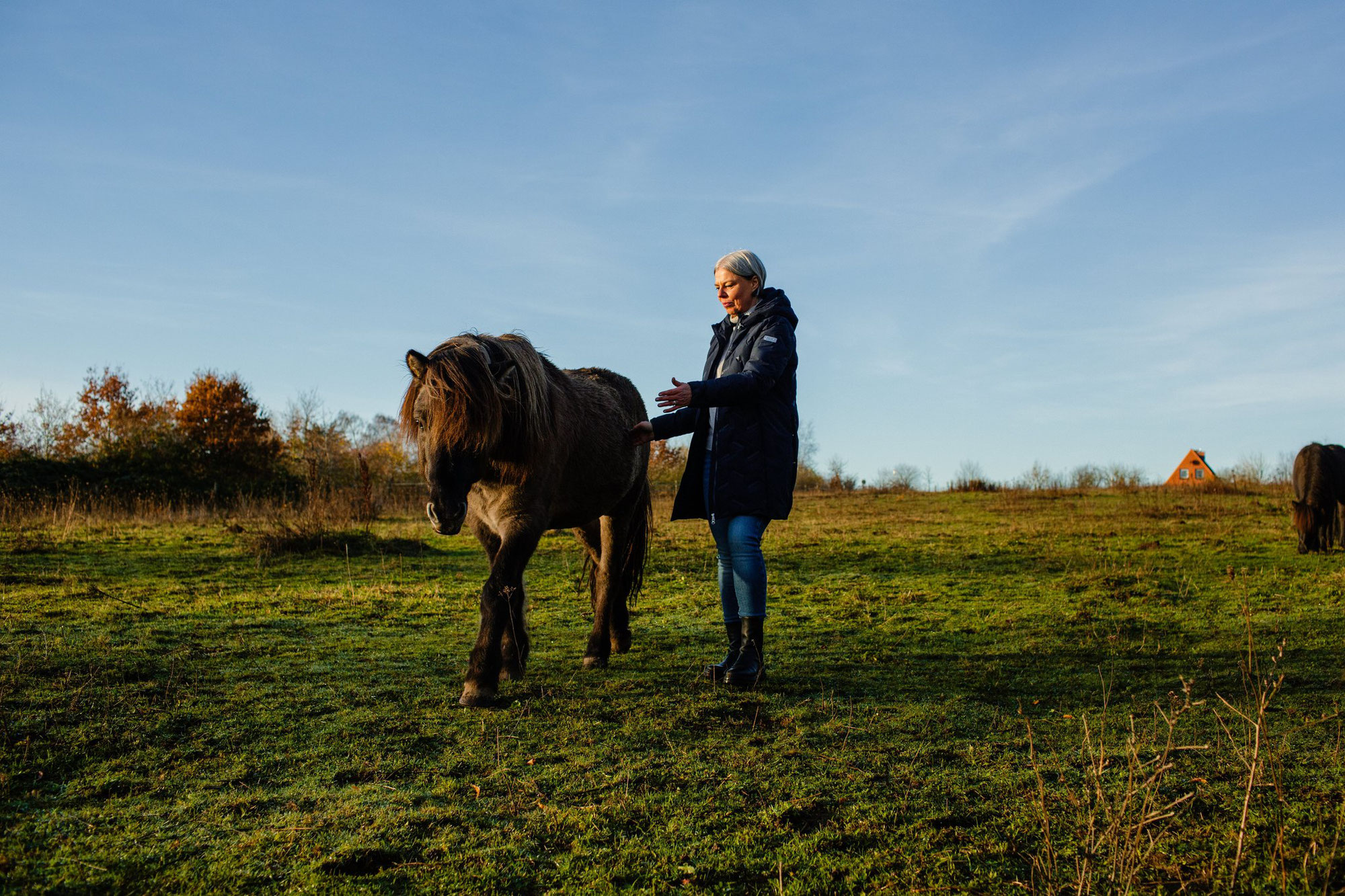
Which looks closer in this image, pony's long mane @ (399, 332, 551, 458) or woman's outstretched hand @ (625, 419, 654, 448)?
pony's long mane @ (399, 332, 551, 458)

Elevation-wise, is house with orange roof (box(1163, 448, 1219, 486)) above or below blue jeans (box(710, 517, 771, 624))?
above

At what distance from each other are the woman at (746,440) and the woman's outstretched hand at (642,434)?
0.78 ft

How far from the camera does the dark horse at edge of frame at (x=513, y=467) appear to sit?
13.3 feet

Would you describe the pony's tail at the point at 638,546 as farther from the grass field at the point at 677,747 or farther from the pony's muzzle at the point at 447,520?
the pony's muzzle at the point at 447,520

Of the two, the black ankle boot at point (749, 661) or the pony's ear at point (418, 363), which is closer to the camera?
the pony's ear at point (418, 363)

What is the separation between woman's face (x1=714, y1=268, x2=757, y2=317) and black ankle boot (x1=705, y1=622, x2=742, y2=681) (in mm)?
1851

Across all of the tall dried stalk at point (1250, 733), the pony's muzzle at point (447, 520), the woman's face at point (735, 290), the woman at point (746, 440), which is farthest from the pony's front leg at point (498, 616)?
the tall dried stalk at point (1250, 733)

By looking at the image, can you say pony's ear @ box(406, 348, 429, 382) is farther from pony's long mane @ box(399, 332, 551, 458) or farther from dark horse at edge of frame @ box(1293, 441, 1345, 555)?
dark horse at edge of frame @ box(1293, 441, 1345, 555)

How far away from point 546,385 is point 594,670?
1.77m

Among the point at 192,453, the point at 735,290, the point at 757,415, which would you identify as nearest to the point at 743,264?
the point at 735,290

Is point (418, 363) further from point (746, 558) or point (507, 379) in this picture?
point (746, 558)

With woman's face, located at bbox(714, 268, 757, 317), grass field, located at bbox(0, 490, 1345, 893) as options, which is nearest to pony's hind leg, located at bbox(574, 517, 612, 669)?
grass field, located at bbox(0, 490, 1345, 893)

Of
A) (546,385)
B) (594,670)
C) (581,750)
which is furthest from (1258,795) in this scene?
(546,385)

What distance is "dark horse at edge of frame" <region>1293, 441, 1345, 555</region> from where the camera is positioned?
12414 millimetres
